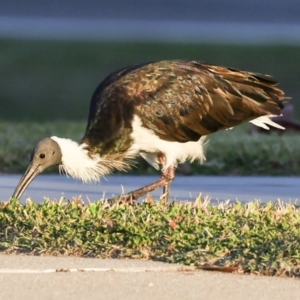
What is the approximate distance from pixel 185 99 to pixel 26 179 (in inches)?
56.3

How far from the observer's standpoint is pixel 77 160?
8.28 meters

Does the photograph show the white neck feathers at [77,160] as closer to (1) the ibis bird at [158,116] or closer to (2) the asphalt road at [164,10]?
(1) the ibis bird at [158,116]

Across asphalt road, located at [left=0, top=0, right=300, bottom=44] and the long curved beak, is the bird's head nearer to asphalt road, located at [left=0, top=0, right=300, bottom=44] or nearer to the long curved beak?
the long curved beak

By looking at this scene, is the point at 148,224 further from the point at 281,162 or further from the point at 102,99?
the point at 281,162

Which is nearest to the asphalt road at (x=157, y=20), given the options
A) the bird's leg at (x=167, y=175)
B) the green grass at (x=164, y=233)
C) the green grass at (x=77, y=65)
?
the green grass at (x=77, y=65)

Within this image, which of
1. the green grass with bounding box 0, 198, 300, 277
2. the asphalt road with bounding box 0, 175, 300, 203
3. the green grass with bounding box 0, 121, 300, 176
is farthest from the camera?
the green grass with bounding box 0, 121, 300, 176

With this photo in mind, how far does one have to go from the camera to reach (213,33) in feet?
75.5

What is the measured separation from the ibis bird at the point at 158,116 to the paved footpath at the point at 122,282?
76.8 inches

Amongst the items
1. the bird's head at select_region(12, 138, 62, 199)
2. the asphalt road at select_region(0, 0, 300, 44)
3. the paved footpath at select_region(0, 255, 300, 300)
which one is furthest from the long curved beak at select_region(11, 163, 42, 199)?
the asphalt road at select_region(0, 0, 300, 44)

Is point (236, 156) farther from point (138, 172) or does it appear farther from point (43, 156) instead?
point (43, 156)

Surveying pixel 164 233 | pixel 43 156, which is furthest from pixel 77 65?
pixel 164 233

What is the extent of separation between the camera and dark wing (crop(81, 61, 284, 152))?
834 centimetres

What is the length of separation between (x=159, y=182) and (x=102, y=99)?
2.59ft

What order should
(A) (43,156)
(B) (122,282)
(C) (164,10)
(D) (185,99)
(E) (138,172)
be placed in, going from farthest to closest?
(C) (164,10) < (E) (138,172) < (D) (185,99) < (A) (43,156) < (B) (122,282)
